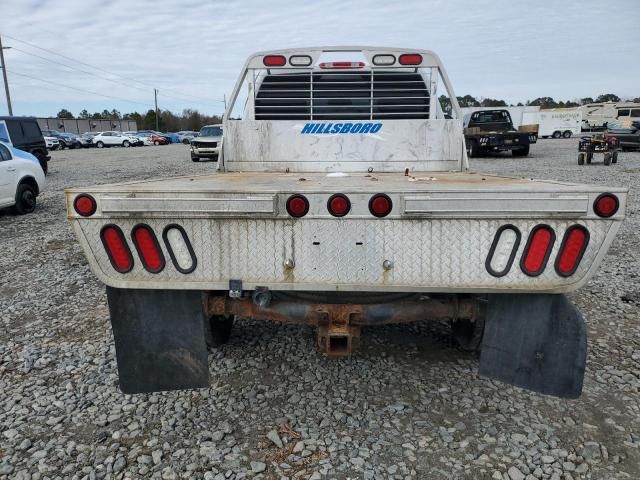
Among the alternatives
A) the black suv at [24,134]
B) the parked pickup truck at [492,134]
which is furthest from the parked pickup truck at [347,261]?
the parked pickup truck at [492,134]

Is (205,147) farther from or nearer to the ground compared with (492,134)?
nearer to the ground

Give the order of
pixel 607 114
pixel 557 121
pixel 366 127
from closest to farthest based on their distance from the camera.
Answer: pixel 366 127 → pixel 557 121 → pixel 607 114

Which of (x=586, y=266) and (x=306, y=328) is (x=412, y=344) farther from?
(x=586, y=266)

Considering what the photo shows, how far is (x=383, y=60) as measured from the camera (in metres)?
4.87

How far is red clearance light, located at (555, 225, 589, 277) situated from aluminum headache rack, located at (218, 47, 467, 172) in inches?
93.6

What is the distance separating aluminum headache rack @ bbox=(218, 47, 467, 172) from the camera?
4652 millimetres

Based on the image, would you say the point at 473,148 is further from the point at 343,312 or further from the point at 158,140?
the point at 158,140

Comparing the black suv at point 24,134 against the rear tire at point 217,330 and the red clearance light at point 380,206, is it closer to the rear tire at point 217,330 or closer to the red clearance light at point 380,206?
the rear tire at point 217,330

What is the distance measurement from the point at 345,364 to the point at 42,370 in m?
2.33

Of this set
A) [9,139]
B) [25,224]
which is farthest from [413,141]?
[9,139]

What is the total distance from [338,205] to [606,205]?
1228mm

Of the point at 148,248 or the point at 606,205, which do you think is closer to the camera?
the point at 606,205

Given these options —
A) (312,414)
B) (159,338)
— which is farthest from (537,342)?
(159,338)

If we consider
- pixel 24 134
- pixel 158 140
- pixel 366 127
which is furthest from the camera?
pixel 158 140
